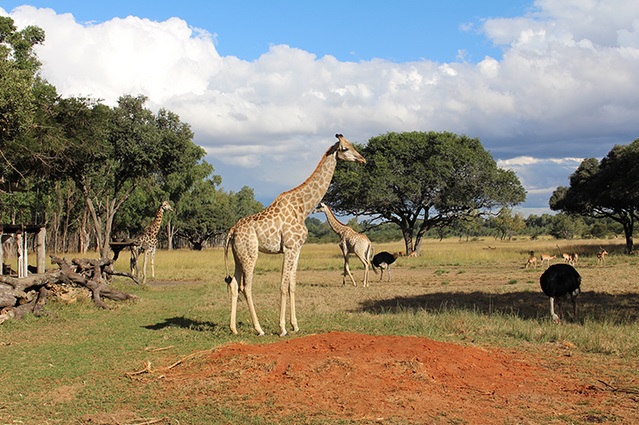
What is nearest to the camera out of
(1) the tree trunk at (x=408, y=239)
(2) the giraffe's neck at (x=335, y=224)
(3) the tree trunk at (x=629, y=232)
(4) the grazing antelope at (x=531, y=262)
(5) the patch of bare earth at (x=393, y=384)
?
(5) the patch of bare earth at (x=393, y=384)

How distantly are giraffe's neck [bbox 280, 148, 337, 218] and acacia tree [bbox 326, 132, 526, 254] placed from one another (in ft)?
97.1

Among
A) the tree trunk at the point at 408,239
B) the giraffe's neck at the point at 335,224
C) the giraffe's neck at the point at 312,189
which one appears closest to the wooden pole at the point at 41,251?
the giraffe's neck at the point at 335,224

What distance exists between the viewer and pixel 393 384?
7.49 metres

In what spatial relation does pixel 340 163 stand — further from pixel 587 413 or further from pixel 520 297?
pixel 587 413

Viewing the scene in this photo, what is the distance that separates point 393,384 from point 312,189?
5893mm

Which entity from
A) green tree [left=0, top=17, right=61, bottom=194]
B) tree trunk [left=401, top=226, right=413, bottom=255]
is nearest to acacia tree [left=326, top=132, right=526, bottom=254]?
tree trunk [left=401, top=226, right=413, bottom=255]

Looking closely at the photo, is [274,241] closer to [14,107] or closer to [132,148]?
[14,107]

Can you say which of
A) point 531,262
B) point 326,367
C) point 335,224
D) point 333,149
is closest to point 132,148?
point 335,224

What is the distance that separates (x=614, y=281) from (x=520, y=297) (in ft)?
18.0

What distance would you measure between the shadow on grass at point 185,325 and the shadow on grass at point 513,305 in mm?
4303

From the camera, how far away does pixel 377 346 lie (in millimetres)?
8992

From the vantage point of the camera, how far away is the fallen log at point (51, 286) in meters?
14.2

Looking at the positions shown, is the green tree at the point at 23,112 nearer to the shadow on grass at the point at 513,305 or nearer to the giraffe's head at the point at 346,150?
the giraffe's head at the point at 346,150

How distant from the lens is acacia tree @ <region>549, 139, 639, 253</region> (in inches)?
1492
